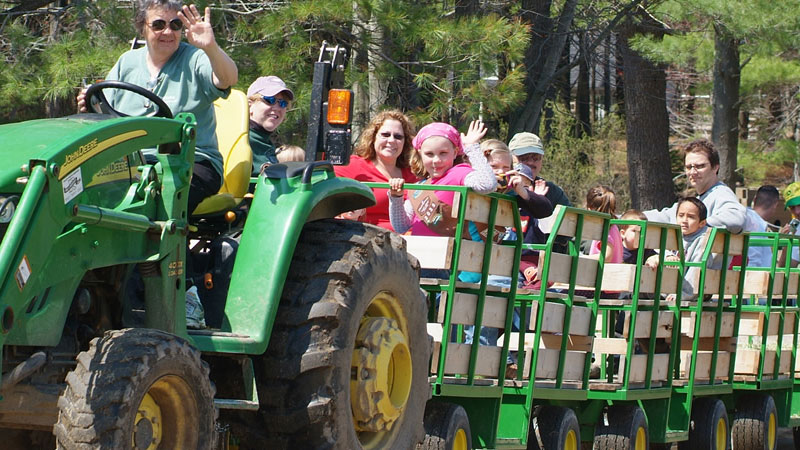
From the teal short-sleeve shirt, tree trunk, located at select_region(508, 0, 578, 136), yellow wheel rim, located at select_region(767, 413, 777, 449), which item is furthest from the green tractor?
tree trunk, located at select_region(508, 0, 578, 136)

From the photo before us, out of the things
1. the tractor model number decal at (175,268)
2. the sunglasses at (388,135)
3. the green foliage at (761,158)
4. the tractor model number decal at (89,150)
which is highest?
the green foliage at (761,158)

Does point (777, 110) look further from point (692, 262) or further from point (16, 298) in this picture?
point (16, 298)

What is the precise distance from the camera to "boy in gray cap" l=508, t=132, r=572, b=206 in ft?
27.3

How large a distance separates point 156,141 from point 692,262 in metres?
5.34

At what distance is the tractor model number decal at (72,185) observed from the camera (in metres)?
3.80

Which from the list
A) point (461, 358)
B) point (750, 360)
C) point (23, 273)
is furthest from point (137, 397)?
point (750, 360)

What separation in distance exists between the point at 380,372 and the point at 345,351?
35 centimetres

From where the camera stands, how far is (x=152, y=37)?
5355mm

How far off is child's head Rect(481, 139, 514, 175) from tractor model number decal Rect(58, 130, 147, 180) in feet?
12.0

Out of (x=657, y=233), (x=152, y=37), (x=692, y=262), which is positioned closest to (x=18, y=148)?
(x=152, y=37)

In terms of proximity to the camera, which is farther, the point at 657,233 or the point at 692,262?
the point at 692,262

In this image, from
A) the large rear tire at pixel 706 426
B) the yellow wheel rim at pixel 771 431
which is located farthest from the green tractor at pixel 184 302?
the yellow wheel rim at pixel 771 431

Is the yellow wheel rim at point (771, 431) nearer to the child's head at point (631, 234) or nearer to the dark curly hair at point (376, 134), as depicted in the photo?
the child's head at point (631, 234)

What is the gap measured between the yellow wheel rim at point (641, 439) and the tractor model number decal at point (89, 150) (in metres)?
4.81
